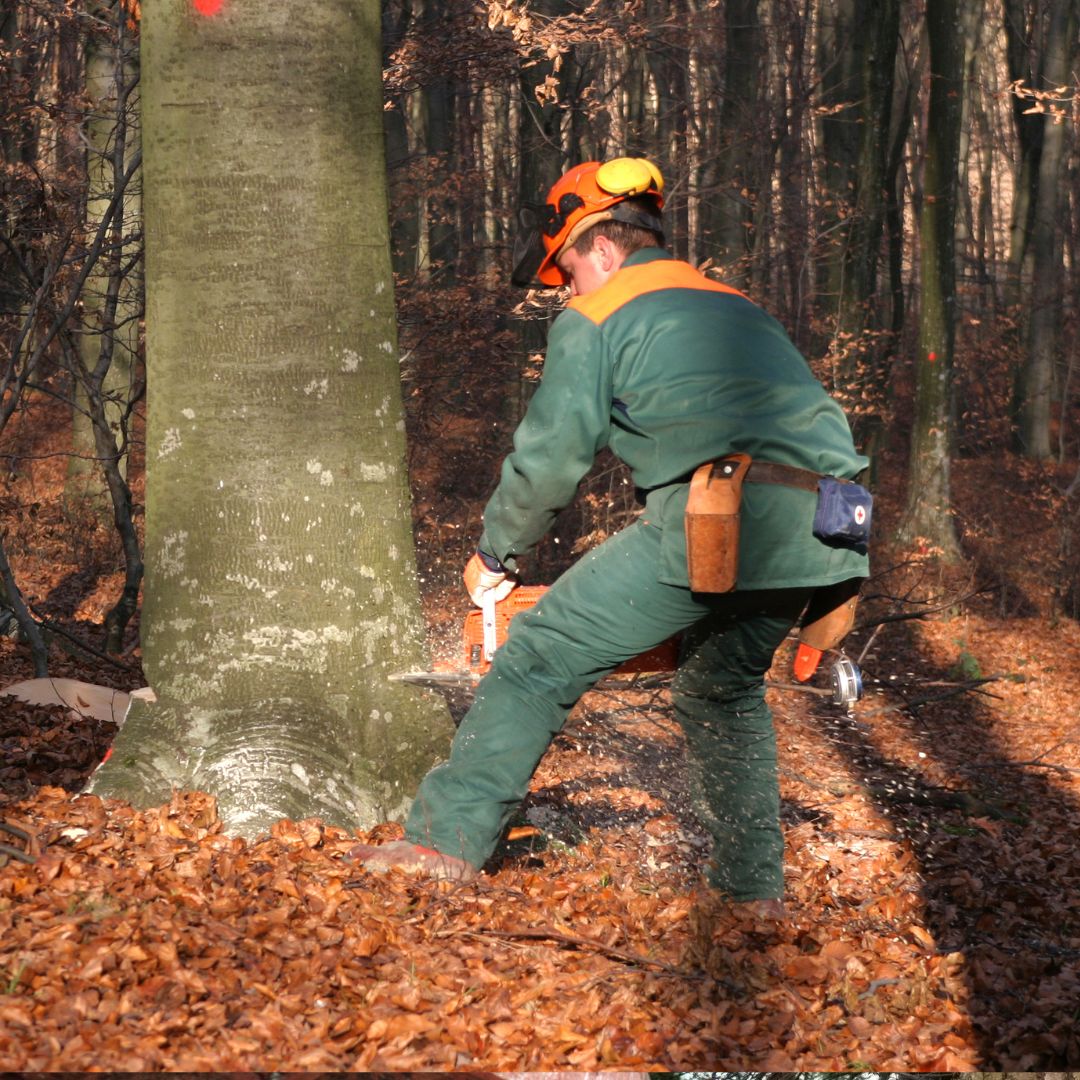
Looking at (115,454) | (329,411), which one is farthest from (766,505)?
(115,454)

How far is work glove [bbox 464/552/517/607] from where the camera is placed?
4.05 metres

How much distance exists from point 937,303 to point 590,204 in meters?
11.2

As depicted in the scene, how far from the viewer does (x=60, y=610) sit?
11227 mm

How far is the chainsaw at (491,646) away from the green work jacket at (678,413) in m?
0.42

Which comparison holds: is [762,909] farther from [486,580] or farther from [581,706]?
[581,706]

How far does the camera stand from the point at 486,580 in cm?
406

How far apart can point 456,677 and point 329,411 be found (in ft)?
3.20

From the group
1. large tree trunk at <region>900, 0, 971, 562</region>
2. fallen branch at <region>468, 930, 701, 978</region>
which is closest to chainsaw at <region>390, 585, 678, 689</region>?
fallen branch at <region>468, 930, 701, 978</region>

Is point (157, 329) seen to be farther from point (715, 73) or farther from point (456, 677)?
point (715, 73)

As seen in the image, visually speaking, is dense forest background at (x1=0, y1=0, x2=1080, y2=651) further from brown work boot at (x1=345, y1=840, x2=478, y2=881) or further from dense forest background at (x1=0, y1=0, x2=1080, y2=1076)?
brown work boot at (x1=345, y1=840, x2=478, y2=881)

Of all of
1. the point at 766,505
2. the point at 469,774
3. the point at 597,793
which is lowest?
the point at 597,793

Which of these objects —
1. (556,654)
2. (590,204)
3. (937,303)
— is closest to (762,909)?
(556,654)

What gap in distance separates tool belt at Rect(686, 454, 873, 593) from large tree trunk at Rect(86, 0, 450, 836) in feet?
3.80

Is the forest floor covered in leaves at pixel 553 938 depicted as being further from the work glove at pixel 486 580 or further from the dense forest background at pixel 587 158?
the dense forest background at pixel 587 158
